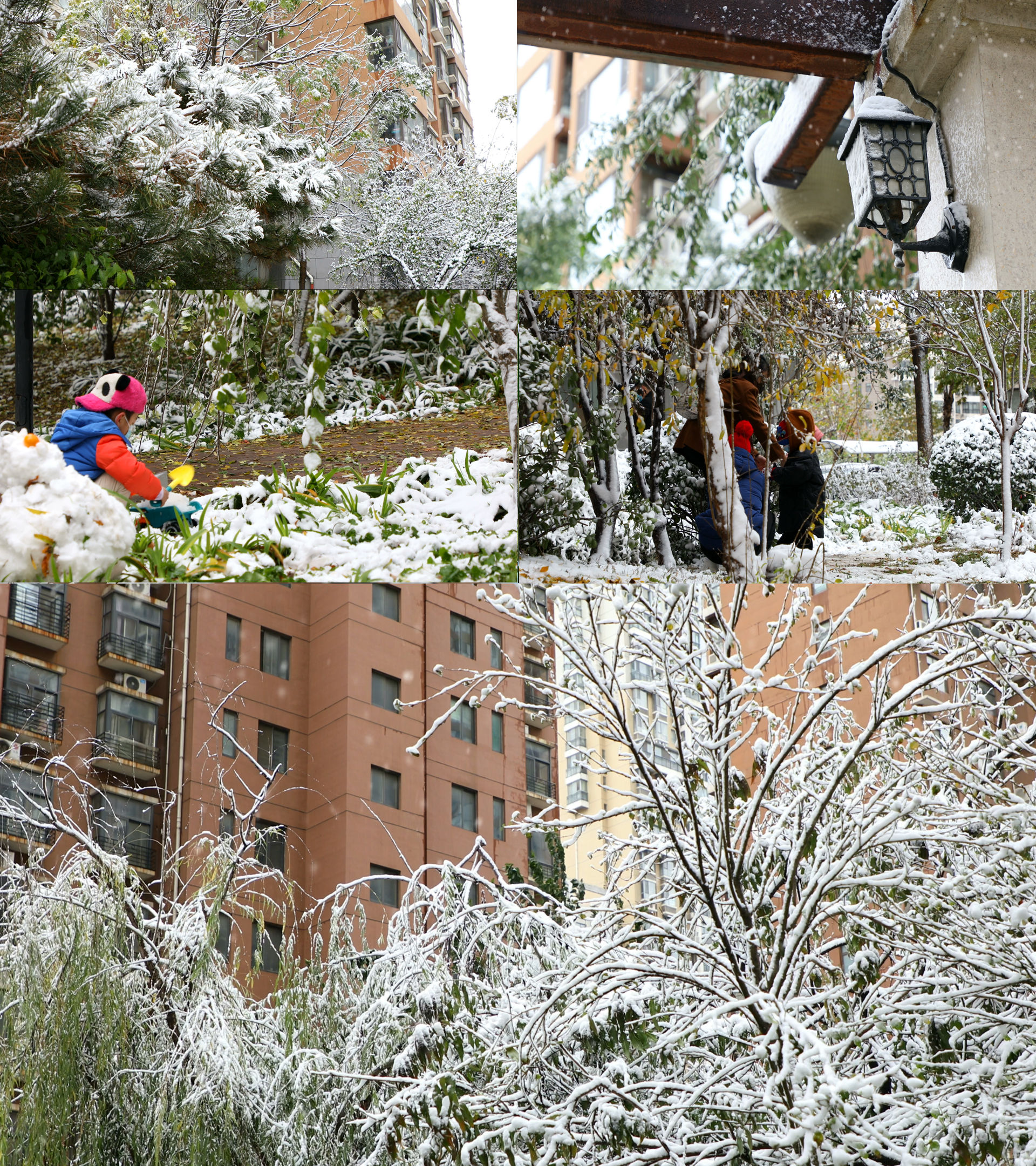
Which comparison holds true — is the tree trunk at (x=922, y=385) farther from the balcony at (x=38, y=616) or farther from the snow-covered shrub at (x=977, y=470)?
the balcony at (x=38, y=616)

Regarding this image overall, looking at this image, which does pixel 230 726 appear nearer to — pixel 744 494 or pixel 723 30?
pixel 744 494

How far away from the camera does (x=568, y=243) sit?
7211 mm

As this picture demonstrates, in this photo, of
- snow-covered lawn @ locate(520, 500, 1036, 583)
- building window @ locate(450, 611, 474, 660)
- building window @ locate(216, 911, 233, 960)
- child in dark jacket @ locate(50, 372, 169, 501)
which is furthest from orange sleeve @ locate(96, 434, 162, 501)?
snow-covered lawn @ locate(520, 500, 1036, 583)

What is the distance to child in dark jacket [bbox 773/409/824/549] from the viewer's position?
24.3ft

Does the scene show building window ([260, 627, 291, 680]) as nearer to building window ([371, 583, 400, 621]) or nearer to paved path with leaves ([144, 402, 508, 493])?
building window ([371, 583, 400, 621])

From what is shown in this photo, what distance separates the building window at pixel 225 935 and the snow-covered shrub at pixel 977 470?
4.87m

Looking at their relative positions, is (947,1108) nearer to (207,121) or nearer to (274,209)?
(274,209)

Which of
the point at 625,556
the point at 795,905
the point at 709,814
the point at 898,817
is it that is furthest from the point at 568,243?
the point at 898,817

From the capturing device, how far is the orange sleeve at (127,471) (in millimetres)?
6945

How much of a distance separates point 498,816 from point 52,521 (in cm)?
706

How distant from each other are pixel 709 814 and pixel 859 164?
309 cm

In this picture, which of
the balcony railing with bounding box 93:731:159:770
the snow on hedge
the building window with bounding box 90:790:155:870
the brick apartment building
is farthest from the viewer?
the balcony railing with bounding box 93:731:159:770

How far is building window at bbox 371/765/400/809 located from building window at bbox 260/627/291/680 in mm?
1309

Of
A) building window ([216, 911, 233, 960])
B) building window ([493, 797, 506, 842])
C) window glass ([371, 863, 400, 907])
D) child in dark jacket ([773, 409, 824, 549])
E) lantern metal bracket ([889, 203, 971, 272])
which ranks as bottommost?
window glass ([371, 863, 400, 907])
